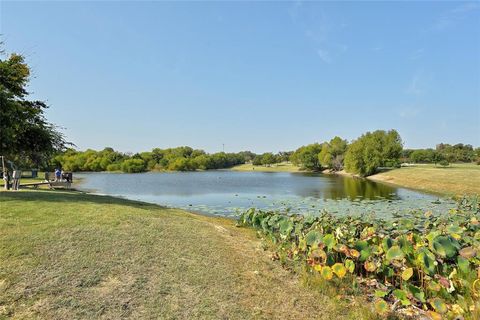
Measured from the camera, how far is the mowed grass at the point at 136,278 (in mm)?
3771

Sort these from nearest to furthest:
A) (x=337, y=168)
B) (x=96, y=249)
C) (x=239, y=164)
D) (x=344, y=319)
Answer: (x=344, y=319)
(x=96, y=249)
(x=337, y=168)
(x=239, y=164)

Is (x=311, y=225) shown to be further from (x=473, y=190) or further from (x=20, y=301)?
(x=473, y=190)

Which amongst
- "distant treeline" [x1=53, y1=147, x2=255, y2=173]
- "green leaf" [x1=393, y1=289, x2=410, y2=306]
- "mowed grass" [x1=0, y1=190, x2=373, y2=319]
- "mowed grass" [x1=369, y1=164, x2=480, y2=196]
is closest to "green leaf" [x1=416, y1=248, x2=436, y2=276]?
"green leaf" [x1=393, y1=289, x2=410, y2=306]

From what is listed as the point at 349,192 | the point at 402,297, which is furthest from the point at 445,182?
the point at 402,297

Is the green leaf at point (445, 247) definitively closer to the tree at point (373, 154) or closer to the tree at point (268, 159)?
the tree at point (373, 154)

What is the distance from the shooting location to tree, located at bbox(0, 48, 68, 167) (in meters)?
12.0

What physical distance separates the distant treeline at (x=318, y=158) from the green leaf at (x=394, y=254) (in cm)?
6054

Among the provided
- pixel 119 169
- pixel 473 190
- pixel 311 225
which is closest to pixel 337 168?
pixel 473 190

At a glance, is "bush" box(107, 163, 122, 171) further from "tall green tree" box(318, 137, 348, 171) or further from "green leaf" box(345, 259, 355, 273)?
"green leaf" box(345, 259, 355, 273)

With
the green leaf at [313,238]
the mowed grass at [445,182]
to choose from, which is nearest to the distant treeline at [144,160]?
the mowed grass at [445,182]

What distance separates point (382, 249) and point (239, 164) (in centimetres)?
14699

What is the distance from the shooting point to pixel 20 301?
3686 millimetres

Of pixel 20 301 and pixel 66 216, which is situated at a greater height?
pixel 66 216

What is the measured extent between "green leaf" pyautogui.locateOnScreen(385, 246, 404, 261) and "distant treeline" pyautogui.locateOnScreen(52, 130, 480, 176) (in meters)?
60.5
